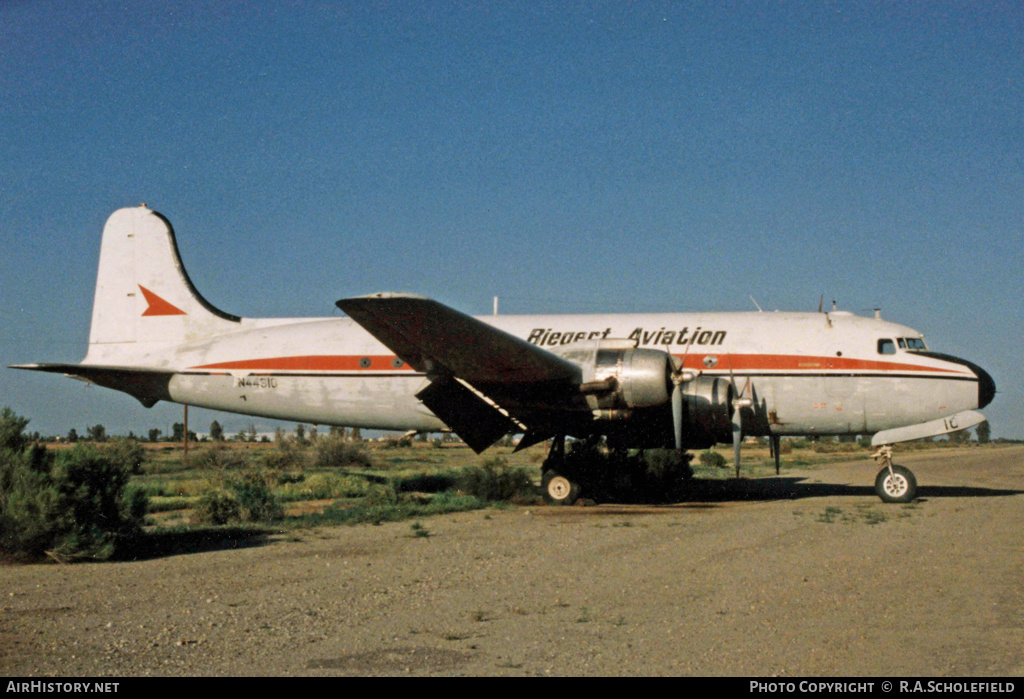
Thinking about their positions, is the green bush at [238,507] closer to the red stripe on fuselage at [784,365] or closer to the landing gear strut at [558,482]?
the red stripe on fuselage at [784,365]

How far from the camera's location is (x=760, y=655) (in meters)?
5.16

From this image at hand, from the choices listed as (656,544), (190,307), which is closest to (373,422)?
(190,307)

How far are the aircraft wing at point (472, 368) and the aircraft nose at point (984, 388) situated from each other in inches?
291

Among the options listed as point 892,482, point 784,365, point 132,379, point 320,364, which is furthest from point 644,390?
point 132,379

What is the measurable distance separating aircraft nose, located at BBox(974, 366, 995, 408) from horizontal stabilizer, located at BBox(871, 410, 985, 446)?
28cm

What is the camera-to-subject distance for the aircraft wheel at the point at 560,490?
15.5 meters

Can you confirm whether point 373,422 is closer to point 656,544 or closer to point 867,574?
point 656,544

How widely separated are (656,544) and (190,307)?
13.4 metres

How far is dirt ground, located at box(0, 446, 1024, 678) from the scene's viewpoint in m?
5.04

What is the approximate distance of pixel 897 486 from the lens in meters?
14.9

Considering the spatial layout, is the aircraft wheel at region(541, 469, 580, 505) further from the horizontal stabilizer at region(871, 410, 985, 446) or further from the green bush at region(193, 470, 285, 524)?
the horizontal stabilizer at region(871, 410, 985, 446)

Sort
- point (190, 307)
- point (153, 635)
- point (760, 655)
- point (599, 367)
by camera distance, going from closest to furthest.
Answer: point (760, 655)
point (153, 635)
point (599, 367)
point (190, 307)

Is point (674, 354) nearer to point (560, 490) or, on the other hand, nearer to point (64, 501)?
point (560, 490)

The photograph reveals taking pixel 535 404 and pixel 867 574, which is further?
pixel 535 404
